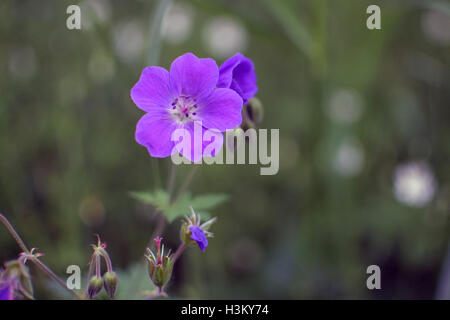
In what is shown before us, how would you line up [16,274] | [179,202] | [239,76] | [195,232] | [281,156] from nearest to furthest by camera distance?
[16,274] → [195,232] → [239,76] → [179,202] → [281,156]

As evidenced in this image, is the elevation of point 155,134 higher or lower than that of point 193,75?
lower

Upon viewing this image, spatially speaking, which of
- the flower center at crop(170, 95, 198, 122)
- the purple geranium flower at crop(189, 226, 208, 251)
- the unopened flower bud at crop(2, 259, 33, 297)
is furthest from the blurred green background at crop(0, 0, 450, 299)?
the purple geranium flower at crop(189, 226, 208, 251)

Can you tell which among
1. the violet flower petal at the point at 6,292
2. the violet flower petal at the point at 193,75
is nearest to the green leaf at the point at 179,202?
the violet flower petal at the point at 193,75

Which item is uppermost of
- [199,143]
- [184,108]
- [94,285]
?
[184,108]

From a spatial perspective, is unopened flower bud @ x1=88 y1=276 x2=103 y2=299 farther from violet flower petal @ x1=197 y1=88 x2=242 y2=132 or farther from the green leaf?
violet flower petal @ x1=197 y1=88 x2=242 y2=132

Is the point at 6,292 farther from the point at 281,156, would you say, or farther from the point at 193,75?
the point at 281,156

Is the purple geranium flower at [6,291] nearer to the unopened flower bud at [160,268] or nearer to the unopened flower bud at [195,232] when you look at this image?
the unopened flower bud at [160,268]

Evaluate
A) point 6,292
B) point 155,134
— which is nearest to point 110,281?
point 6,292

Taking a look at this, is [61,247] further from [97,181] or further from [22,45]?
[22,45]
